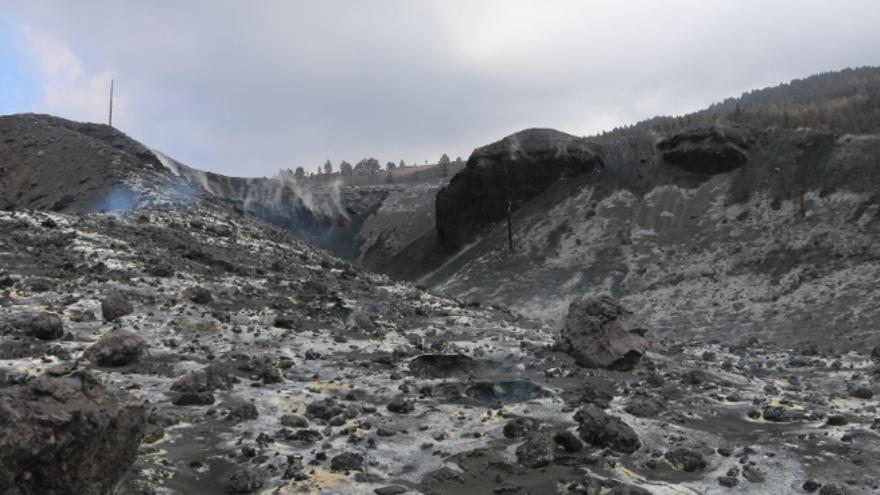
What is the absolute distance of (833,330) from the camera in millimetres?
24047

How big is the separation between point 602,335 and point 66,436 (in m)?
11.6

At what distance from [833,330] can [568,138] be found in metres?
34.2

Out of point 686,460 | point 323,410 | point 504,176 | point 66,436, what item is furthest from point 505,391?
point 504,176

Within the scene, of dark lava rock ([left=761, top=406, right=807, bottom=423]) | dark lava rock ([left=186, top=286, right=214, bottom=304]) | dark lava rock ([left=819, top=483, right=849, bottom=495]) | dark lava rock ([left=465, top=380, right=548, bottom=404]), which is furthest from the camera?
dark lava rock ([left=186, top=286, right=214, bottom=304])

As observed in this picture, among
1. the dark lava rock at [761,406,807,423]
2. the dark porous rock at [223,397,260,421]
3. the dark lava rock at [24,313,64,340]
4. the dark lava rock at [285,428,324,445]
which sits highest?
the dark lava rock at [24,313,64,340]

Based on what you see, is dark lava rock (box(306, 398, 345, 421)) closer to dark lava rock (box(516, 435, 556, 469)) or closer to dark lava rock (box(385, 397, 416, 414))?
dark lava rock (box(385, 397, 416, 414))

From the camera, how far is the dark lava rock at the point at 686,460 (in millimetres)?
8906

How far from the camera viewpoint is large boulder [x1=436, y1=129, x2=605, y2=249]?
54.1 m

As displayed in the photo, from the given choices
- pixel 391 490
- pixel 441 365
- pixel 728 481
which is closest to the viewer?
pixel 391 490

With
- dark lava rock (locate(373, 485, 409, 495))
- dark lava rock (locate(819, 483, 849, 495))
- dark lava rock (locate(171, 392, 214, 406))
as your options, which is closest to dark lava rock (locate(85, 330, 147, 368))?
dark lava rock (locate(171, 392, 214, 406))

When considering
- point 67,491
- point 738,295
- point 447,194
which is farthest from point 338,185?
point 67,491

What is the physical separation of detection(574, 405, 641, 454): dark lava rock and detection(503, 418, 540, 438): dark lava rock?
692 mm

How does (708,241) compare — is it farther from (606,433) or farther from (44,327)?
(44,327)

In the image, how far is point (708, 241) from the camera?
3884cm
